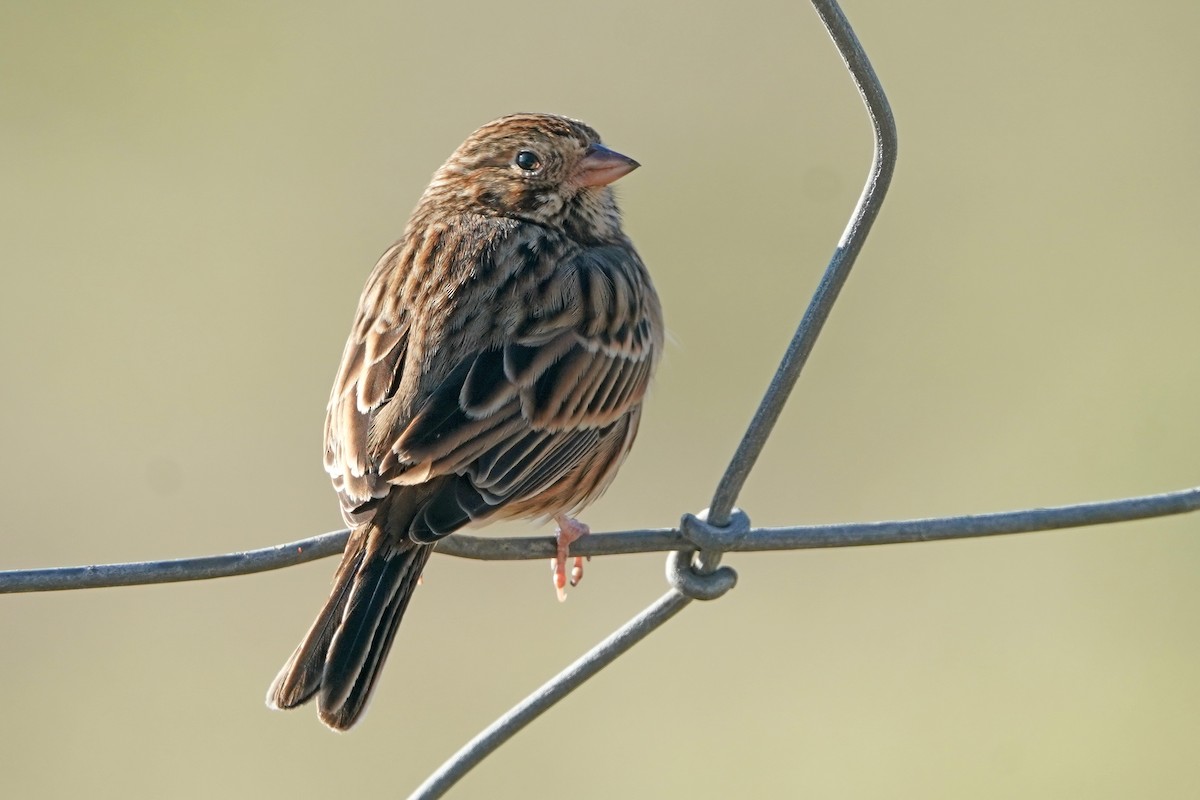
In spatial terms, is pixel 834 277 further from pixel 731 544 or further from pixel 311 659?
pixel 311 659

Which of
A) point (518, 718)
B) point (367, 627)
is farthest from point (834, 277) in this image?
point (367, 627)

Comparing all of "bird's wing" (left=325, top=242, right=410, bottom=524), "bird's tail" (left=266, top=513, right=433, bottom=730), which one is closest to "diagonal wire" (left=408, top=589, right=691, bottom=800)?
"bird's tail" (left=266, top=513, right=433, bottom=730)

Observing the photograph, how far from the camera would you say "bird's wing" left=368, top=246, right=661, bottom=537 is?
159 inches

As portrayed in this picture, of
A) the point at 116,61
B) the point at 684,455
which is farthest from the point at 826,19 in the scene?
the point at 116,61

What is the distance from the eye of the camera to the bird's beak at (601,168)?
517 centimetres

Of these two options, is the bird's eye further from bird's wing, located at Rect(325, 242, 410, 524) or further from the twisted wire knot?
the twisted wire knot

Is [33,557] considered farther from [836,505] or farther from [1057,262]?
[1057,262]

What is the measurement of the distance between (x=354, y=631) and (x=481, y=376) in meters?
0.87

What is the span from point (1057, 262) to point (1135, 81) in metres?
2.43

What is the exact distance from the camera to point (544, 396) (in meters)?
4.41

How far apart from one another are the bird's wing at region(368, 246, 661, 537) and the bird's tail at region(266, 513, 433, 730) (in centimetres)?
13

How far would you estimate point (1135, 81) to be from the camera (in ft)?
40.0

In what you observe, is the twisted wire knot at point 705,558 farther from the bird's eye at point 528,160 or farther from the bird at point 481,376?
the bird's eye at point 528,160

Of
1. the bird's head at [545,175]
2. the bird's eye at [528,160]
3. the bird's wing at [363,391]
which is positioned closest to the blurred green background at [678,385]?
the bird's head at [545,175]
